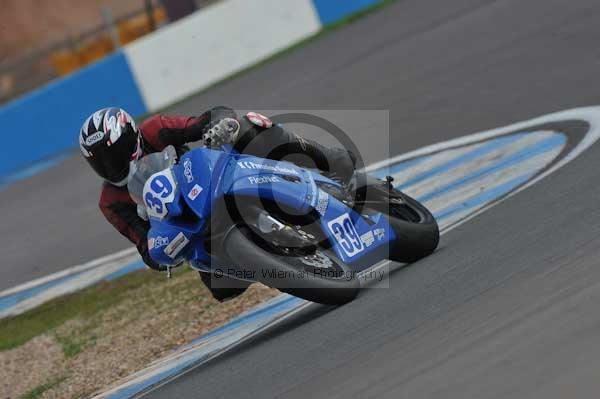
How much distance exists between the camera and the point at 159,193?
233 inches

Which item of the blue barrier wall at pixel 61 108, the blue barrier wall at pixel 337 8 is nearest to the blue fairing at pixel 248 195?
the blue barrier wall at pixel 61 108

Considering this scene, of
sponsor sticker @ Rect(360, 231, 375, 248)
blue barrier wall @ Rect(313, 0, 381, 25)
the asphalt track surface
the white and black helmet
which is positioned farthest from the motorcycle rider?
blue barrier wall @ Rect(313, 0, 381, 25)

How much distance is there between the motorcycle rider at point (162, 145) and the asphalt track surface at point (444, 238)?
0.85 m

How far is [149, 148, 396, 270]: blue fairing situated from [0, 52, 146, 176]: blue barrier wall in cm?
915

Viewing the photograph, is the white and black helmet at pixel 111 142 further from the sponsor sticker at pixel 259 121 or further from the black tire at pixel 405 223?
the black tire at pixel 405 223

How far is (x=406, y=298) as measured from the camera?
560 cm

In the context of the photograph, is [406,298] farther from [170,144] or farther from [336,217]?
[170,144]

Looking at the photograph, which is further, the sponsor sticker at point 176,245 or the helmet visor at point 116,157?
the helmet visor at point 116,157

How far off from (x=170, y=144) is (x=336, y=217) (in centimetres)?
135

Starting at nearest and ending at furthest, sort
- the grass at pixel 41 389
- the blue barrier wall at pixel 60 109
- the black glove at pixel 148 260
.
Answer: the black glove at pixel 148 260
the grass at pixel 41 389
the blue barrier wall at pixel 60 109

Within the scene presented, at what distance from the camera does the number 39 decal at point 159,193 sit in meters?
5.91

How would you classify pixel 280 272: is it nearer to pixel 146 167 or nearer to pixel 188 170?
pixel 188 170

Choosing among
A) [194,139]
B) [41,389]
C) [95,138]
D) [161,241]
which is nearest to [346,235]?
[161,241]

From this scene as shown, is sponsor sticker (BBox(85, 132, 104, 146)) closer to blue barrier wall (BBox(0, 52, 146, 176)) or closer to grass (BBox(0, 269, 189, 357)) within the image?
grass (BBox(0, 269, 189, 357))
